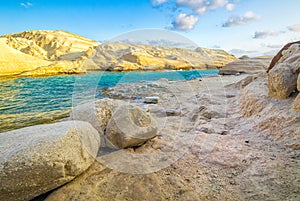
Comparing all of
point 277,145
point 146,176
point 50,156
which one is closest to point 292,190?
point 277,145

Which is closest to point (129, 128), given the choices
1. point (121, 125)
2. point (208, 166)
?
point (121, 125)

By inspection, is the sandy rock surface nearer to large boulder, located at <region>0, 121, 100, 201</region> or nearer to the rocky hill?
large boulder, located at <region>0, 121, 100, 201</region>

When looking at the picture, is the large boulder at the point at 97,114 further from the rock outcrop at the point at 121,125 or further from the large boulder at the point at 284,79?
the large boulder at the point at 284,79

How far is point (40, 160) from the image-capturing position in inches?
85.1

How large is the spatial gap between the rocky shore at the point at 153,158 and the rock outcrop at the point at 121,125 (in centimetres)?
2

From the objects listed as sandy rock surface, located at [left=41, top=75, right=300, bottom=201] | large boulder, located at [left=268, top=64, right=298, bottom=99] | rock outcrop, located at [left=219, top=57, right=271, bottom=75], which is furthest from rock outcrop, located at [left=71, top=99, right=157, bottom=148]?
rock outcrop, located at [left=219, top=57, right=271, bottom=75]

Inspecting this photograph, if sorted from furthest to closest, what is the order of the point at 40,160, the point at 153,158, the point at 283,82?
the point at 283,82, the point at 153,158, the point at 40,160

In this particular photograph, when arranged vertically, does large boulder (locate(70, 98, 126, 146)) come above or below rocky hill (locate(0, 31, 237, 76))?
below

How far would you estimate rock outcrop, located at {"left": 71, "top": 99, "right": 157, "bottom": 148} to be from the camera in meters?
3.29

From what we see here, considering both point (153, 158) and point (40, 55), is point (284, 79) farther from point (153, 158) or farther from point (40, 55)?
point (40, 55)

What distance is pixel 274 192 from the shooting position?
188cm

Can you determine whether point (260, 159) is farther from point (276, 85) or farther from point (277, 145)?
point (276, 85)

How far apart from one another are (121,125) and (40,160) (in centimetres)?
145

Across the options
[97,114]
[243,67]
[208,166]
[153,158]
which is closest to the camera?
[208,166]
